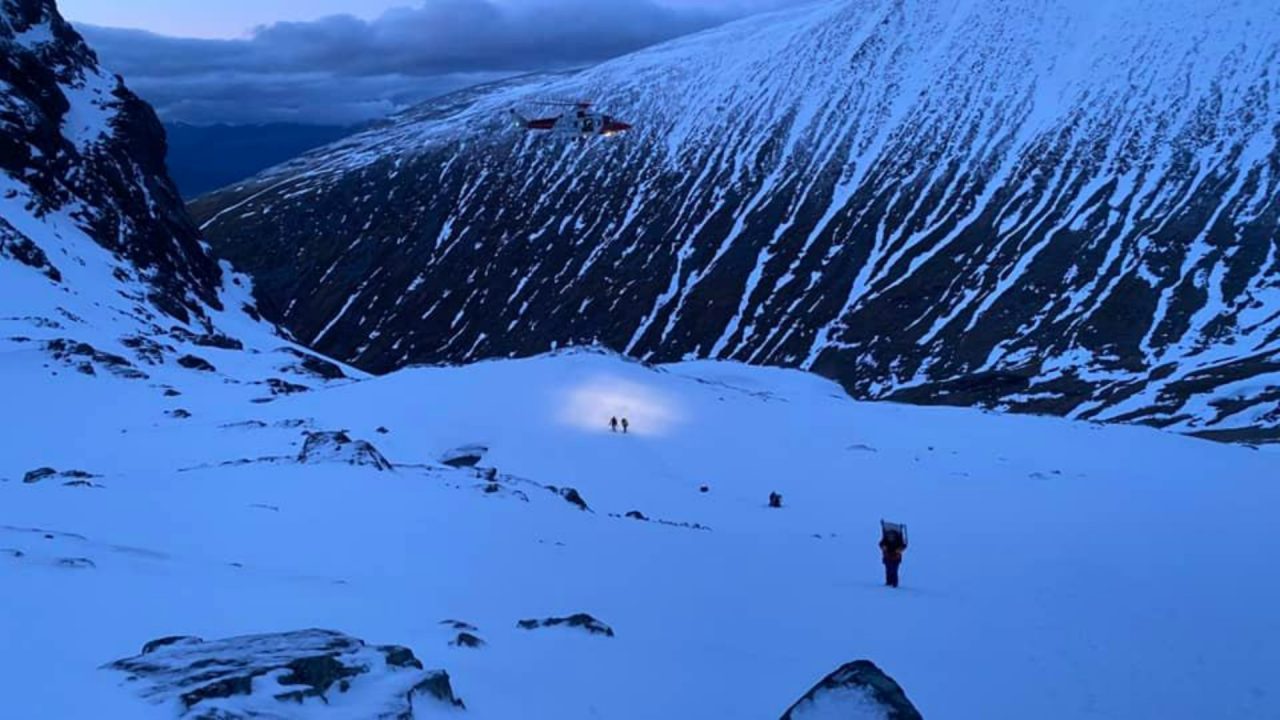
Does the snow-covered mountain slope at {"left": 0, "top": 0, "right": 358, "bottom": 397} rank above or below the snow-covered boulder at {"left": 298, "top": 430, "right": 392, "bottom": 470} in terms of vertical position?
above

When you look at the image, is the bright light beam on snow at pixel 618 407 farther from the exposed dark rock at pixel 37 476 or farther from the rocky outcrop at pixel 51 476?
the exposed dark rock at pixel 37 476

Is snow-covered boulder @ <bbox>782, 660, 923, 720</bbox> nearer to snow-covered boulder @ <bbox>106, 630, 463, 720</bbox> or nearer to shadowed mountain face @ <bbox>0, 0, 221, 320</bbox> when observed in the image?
snow-covered boulder @ <bbox>106, 630, 463, 720</bbox>

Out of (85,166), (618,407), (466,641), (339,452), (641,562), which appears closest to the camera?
(466,641)

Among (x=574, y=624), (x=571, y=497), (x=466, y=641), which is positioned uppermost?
(x=571, y=497)

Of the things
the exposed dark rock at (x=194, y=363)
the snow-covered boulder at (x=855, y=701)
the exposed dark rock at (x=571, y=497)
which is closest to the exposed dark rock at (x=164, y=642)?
the snow-covered boulder at (x=855, y=701)

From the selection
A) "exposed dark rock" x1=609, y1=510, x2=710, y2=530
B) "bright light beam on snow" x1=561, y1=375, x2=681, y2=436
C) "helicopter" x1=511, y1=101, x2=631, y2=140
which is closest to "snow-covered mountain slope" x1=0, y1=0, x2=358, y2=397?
"bright light beam on snow" x1=561, y1=375, x2=681, y2=436

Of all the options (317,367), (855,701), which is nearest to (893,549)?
(855,701)

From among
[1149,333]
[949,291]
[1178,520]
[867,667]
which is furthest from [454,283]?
[867,667]

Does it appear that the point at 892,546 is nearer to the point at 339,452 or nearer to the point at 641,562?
the point at 641,562
